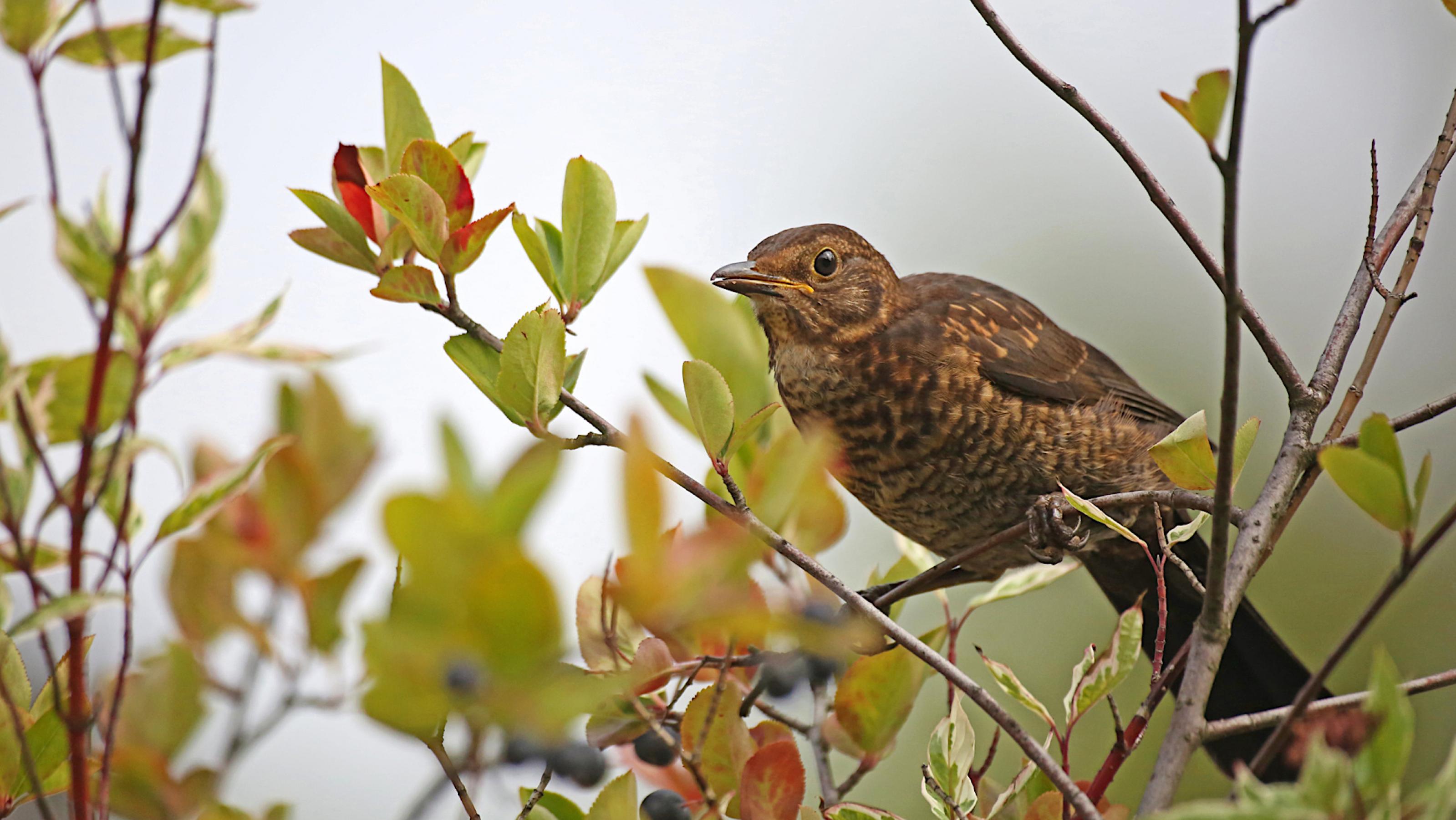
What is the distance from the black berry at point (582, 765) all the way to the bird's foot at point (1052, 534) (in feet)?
2.96

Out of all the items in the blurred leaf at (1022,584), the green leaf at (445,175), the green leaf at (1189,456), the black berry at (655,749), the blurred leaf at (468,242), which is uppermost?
the green leaf at (445,175)

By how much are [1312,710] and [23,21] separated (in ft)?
3.17

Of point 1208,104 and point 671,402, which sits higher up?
point 1208,104

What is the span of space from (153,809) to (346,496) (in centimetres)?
18

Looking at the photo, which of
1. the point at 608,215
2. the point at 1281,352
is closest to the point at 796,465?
the point at 608,215

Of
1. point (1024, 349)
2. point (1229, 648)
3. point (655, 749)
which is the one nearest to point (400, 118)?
point (655, 749)

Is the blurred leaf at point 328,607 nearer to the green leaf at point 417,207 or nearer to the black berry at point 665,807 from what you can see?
the green leaf at point 417,207

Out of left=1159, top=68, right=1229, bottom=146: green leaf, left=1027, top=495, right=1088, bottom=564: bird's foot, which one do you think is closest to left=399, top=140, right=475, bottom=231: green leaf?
left=1159, top=68, right=1229, bottom=146: green leaf

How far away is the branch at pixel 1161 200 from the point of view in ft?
3.08

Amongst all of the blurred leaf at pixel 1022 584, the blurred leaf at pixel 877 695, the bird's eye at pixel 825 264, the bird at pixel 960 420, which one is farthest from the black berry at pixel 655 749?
the bird's eye at pixel 825 264

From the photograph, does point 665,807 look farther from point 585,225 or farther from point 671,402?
point 585,225

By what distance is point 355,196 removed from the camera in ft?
3.13

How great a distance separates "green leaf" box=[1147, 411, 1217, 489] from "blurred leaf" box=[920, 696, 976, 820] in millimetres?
290

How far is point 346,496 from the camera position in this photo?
0.61 metres
